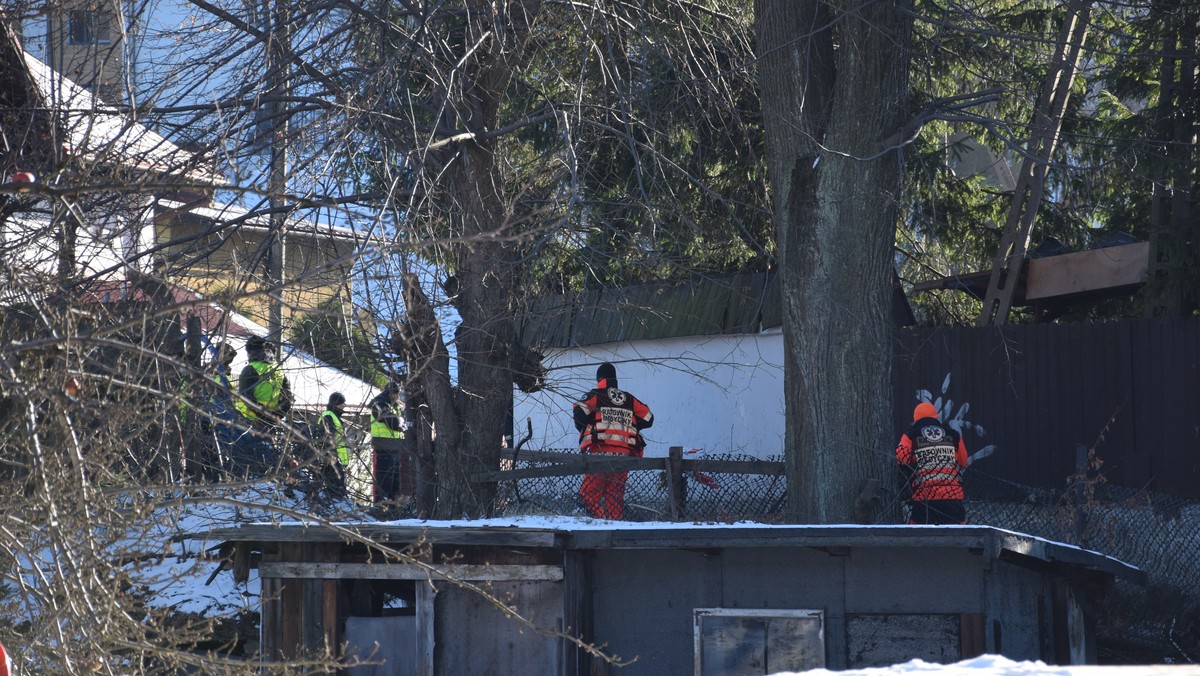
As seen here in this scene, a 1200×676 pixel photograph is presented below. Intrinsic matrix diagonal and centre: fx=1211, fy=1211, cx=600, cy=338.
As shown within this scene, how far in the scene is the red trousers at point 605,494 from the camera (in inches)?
421

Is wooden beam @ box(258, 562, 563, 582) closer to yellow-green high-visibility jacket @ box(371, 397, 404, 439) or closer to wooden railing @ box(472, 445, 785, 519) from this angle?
yellow-green high-visibility jacket @ box(371, 397, 404, 439)

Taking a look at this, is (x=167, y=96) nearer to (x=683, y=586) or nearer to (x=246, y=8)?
(x=246, y=8)

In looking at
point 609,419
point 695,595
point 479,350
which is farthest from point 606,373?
point 695,595

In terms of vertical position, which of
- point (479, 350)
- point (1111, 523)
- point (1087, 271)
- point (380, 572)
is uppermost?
point (1087, 271)

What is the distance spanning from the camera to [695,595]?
859 cm

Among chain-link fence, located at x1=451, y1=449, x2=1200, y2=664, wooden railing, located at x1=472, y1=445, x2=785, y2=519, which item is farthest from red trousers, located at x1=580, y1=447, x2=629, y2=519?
wooden railing, located at x1=472, y1=445, x2=785, y2=519

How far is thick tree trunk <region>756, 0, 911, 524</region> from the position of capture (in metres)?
9.52

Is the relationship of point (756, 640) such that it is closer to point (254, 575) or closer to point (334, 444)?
point (334, 444)

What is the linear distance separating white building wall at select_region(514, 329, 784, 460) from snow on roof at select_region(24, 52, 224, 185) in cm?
710

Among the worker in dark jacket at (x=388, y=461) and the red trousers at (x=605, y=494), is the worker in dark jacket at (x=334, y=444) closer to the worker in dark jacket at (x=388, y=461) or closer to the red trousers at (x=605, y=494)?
the worker in dark jacket at (x=388, y=461)

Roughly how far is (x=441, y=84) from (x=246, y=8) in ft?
5.13

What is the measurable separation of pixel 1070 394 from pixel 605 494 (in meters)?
5.54

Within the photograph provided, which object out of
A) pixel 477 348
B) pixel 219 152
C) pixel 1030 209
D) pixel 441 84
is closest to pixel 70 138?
pixel 219 152

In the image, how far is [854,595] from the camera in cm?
836
